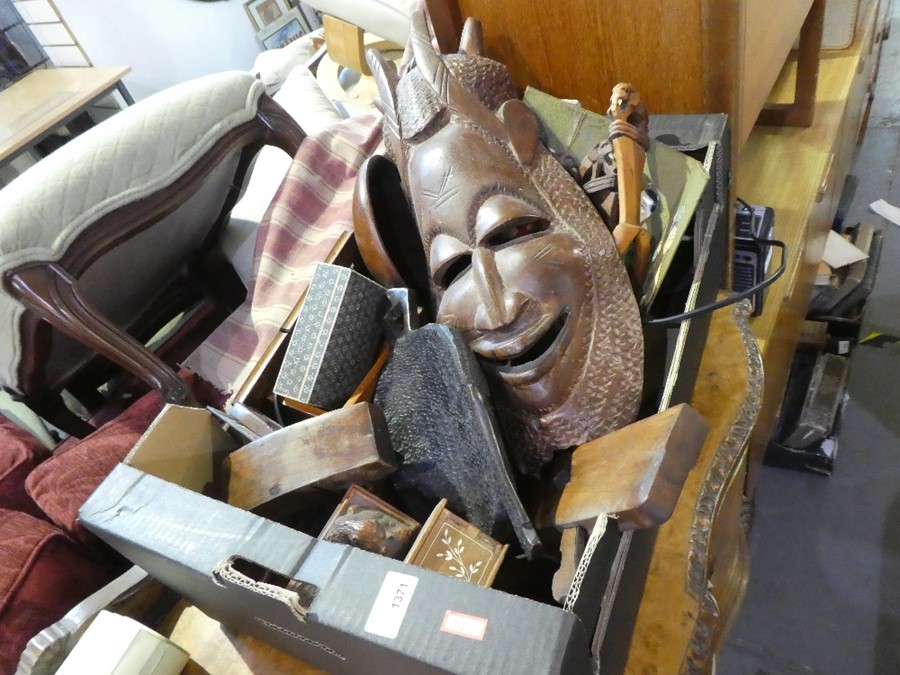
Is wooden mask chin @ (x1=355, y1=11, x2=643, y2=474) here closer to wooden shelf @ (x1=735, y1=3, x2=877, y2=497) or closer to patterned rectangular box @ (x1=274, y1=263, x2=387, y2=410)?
patterned rectangular box @ (x1=274, y1=263, x2=387, y2=410)

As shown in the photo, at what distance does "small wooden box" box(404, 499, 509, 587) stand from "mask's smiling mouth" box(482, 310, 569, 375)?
0.47ft

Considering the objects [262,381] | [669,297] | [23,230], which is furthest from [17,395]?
[669,297]

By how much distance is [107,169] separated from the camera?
89 centimetres

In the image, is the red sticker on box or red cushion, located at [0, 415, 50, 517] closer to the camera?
the red sticker on box

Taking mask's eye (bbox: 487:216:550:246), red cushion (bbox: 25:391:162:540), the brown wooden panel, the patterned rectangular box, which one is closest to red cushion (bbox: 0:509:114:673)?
red cushion (bbox: 25:391:162:540)

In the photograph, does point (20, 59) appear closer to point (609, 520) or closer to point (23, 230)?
point (23, 230)

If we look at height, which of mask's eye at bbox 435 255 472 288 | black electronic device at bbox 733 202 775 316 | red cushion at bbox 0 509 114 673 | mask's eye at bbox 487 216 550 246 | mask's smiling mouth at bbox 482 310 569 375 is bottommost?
black electronic device at bbox 733 202 775 316

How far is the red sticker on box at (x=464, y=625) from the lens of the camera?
409 mm

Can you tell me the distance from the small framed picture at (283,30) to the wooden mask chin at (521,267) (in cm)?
167

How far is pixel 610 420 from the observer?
584 millimetres

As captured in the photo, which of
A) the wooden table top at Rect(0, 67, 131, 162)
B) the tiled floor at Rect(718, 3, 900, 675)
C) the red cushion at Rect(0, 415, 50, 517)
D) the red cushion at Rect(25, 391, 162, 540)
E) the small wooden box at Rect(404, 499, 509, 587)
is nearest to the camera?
the small wooden box at Rect(404, 499, 509, 587)

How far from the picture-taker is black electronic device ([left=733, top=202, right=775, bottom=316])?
2.98ft

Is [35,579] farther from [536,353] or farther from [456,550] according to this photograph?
[536,353]

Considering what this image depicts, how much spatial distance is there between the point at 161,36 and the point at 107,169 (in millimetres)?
1285
